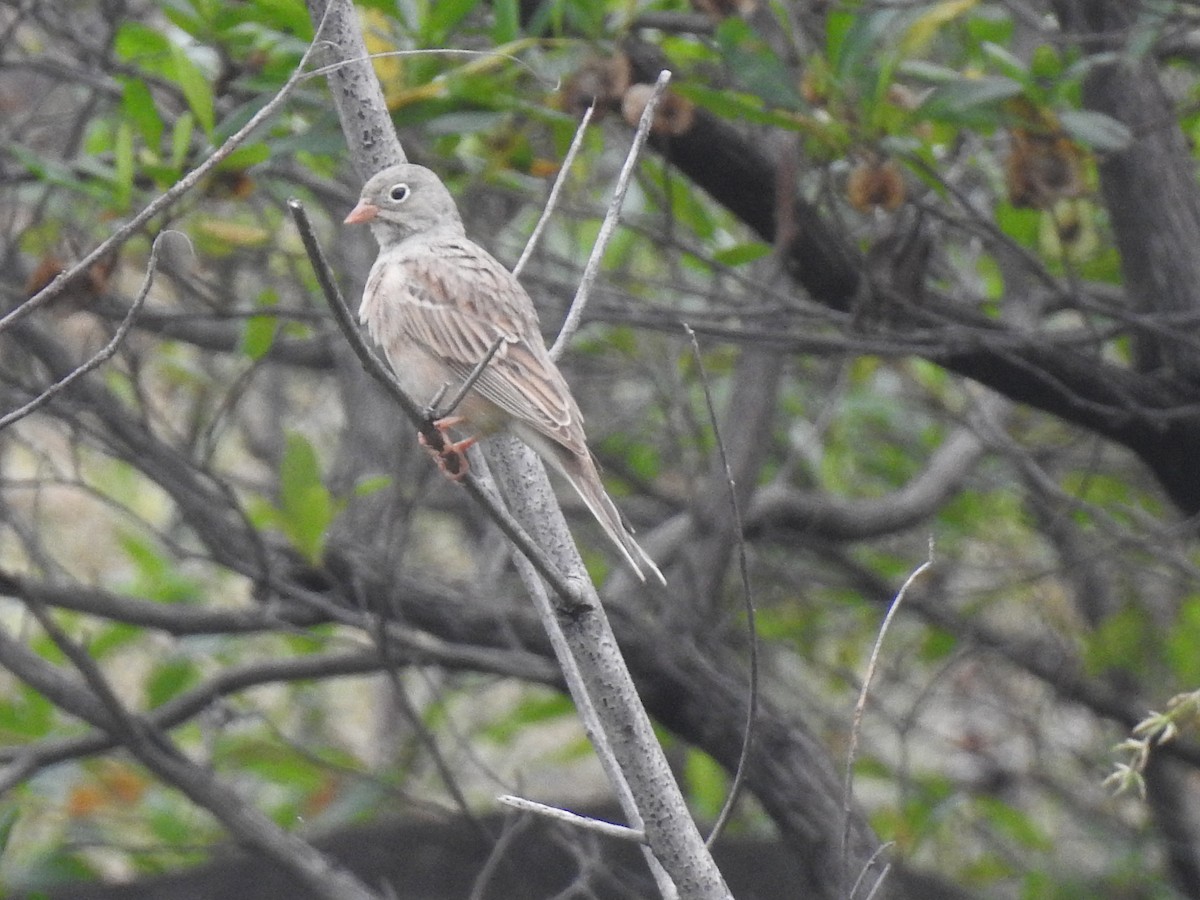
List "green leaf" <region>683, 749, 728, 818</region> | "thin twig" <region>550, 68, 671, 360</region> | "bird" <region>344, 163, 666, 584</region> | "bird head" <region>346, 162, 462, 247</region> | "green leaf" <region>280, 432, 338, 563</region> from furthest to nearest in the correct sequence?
"green leaf" <region>683, 749, 728, 818</region> < "green leaf" <region>280, 432, 338, 563</region> < "bird head" <region>346, 162, 462, 247</region> < "bird" <region>344, 163, 666, 584</region> < "thin twig" <region>550, 68, 671, 360</region>

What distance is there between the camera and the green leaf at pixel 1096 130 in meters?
4.51

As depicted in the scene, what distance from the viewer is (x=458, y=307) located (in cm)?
458

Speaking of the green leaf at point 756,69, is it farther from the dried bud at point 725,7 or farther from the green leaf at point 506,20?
the green leaf at point 506,20

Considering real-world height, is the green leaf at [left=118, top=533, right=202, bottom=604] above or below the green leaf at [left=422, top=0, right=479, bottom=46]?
below

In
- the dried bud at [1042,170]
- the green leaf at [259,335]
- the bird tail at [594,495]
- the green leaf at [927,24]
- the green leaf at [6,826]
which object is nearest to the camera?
the bird tail at [594,495]

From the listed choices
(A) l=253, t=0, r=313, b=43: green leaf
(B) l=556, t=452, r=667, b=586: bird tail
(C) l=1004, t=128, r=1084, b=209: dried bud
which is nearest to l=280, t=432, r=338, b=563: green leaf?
(B) l=556, t=452, r=667, b=586: bird tail

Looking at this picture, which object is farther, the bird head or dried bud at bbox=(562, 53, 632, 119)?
dried bud at bbox=(562, 53, 632, 119)

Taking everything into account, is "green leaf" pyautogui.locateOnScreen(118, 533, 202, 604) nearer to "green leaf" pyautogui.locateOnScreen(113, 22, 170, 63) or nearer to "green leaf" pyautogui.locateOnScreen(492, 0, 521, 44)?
"green leaf" pyautogui.locateOnScreen(113, 22, 170, 63)

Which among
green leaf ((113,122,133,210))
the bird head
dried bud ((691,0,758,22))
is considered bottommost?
the bird head

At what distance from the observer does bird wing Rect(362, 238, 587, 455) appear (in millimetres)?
4473

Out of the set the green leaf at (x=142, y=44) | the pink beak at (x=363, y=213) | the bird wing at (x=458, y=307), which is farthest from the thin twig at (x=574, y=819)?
the green leaf at (x=142, y=44)

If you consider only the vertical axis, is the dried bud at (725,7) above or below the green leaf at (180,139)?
above

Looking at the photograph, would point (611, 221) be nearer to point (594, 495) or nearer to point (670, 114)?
point (594, 495)

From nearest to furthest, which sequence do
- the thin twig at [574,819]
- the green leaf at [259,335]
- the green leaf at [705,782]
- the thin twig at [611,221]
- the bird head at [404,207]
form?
the thin twig at [574,819] → the thin twig at [611,221] → the bird head at [404,207] → the green leaf at [259,335] → the green leaf at [705,782]
